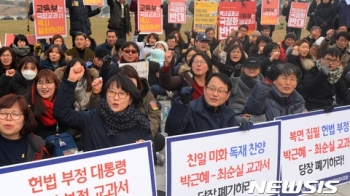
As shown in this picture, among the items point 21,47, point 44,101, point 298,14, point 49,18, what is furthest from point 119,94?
point 298,14

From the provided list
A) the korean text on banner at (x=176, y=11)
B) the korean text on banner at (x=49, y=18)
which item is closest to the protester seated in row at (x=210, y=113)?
the korean text on banner at (x=49, y=18)

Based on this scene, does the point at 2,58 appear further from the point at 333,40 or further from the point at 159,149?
the point at 333,40

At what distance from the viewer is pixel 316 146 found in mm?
3996

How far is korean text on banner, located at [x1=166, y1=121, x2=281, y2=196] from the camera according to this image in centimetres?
320

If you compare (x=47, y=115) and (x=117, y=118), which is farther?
(x=47, y=115)

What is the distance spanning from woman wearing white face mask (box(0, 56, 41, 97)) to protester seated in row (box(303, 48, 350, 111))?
11.8ft

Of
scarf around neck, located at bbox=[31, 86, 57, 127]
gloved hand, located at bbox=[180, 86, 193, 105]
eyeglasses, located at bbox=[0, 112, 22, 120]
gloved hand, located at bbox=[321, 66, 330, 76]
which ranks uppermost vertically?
gloved hand, located at bbox=[321, 66, 330, 76]

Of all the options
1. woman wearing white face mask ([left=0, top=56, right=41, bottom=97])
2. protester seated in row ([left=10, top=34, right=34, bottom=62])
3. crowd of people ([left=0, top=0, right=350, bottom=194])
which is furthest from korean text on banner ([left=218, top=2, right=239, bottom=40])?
woman wearing white face mask ([left=0, top=56, right=41, bottom=97])

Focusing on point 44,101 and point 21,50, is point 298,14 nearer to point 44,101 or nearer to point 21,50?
point 21,50

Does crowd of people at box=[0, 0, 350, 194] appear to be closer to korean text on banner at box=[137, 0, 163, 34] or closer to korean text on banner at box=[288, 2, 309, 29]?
korean text on banner at box=[137, 0, 163, 34]

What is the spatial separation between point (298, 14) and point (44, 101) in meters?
9.82

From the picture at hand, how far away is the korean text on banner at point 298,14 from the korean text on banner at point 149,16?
457 centimetres

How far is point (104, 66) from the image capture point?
16.5ft

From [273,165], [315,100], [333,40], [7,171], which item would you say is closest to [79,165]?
[7,171]
